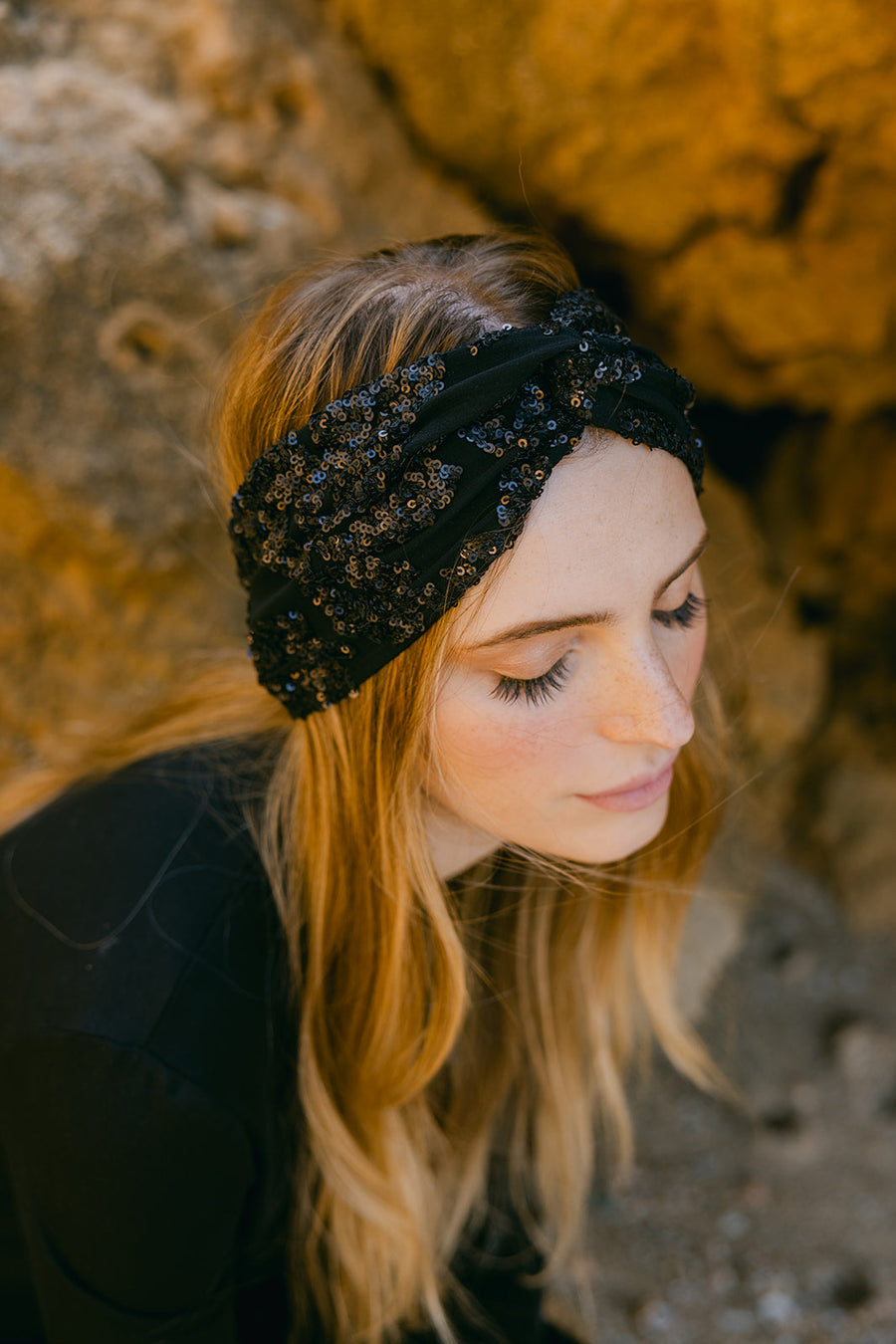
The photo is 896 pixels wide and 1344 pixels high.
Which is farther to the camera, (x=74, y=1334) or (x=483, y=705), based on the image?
(x=74, y=1334)

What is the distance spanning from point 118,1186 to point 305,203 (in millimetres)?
1583

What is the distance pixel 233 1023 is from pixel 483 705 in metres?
0.54

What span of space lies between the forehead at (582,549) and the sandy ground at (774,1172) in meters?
1.63

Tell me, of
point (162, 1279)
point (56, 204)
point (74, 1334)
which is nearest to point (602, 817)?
point (162, 1279)

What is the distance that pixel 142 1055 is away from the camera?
1135 mm

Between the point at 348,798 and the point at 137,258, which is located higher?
the point at 137,258

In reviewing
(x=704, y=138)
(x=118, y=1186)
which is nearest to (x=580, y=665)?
(x=118, y=1186)

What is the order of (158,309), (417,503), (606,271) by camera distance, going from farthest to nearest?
1. (606,271)
2. (158,309)
3. (417,503)

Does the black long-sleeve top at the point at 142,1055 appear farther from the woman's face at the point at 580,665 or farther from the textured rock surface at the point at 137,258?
the textured rock surface at the point at 137,258

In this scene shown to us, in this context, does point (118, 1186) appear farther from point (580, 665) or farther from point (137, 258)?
point (137, 258)

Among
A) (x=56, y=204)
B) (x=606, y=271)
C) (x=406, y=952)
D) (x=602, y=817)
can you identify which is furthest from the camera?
(x=606, y=271)

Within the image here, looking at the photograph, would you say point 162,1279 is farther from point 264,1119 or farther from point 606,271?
point 606,271

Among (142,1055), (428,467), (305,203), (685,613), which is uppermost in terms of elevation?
(305,203)

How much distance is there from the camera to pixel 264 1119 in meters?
1.27
